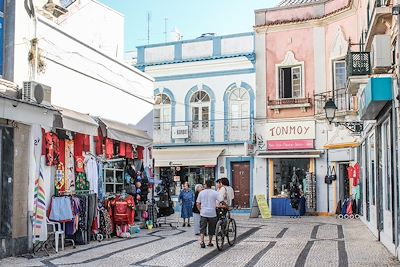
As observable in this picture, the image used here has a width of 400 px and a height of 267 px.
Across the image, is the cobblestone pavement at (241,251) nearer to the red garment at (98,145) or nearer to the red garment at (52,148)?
the red garment at (52,148)

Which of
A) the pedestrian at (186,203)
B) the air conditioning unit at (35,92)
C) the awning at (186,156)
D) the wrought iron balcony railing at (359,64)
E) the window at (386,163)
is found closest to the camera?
the air conditioning unit at (35,92)

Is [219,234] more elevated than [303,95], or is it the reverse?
[303,95]

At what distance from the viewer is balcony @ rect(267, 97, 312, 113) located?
23.8 meters

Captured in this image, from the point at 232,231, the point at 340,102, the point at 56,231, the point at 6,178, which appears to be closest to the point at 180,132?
the point at 340,102

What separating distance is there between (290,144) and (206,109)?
4.52 metres

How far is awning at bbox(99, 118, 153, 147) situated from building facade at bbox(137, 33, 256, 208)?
8303 mm

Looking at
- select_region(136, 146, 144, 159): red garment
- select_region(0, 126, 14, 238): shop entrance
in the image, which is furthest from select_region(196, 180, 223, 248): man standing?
select_region(136, 146, 144, 159): red garment

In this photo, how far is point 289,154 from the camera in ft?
77.9

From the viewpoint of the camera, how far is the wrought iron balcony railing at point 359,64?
1355 centimetres

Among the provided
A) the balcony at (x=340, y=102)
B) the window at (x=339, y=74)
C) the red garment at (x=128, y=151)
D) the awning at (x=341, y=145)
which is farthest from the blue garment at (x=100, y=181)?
the window at (x=339, y=74)

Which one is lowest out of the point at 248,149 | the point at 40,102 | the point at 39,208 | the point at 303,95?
the point at 39,208

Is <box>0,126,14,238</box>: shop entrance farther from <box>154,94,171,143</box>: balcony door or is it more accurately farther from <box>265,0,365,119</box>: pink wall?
<box>154,94,171,143</box>: balcony door

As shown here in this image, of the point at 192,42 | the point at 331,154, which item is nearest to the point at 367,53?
the point at 331,154

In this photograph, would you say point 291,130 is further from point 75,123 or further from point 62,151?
point 75,123
